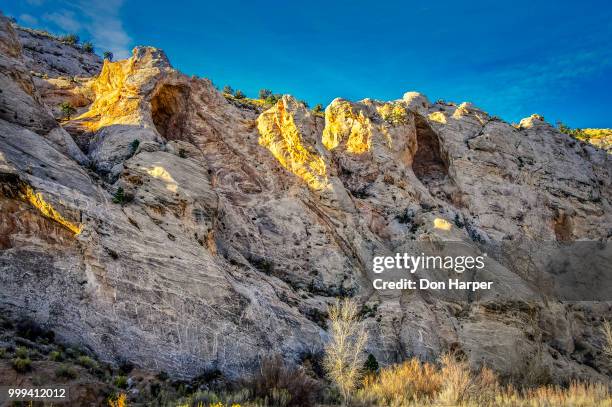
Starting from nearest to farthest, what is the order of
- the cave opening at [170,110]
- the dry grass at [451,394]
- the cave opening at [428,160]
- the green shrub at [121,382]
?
the green shrub at [121,382]
the dry grass at [451,394]
the cave opening at [170,110]
the cave opening at [428,160]

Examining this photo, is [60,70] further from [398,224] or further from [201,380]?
[201,380]

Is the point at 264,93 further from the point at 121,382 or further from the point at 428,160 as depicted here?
the point at 121,382

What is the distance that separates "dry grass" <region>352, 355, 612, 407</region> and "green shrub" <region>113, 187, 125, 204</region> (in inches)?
517

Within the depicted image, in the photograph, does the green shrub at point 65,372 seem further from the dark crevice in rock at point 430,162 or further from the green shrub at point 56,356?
the dark crevice in rock at point 430,162

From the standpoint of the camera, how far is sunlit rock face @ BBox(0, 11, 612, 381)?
666 inches

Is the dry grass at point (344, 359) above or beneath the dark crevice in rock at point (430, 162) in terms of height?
beneath

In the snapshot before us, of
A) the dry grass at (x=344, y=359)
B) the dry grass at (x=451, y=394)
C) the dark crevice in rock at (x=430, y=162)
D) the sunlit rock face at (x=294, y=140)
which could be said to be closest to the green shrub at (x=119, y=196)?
the dry grass at (x=344, y=359)

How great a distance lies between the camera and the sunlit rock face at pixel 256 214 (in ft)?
55.5

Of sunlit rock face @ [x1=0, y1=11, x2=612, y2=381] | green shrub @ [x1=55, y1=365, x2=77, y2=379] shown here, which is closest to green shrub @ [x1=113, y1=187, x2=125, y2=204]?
sunlit rock face @ [x1=0, y1=11, x2=612, y2=381]

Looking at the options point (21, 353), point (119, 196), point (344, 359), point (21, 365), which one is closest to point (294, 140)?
point (119, 196)

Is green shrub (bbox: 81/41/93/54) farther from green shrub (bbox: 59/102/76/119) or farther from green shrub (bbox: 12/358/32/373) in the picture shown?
green shrub (bbox: 12/358/32/373)
